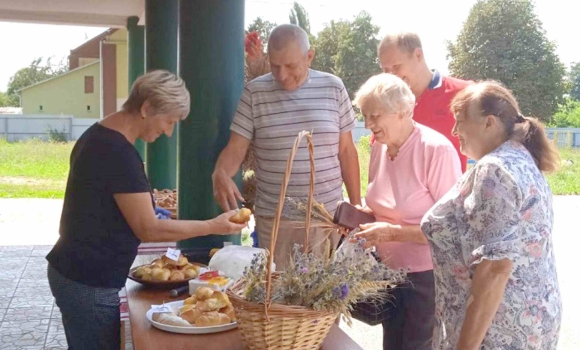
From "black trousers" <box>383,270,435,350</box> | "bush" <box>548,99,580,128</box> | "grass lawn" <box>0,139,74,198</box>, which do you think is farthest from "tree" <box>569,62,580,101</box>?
"black trousers" <box>383,270,435,350</box>

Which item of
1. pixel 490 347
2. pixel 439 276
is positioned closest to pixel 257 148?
pixel 439 276

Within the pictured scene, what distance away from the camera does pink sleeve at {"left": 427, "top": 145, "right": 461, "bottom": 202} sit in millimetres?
2092

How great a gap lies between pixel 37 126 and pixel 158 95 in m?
24.6

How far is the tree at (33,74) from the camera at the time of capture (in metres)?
51.4

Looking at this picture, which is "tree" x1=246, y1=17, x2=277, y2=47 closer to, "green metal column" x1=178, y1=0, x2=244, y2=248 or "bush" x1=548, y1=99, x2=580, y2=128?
"green metal column" x1=178, y1=0, x2=244, y2=248

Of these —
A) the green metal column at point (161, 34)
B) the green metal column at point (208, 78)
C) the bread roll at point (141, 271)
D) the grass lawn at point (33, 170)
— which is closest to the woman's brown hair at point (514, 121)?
the bread roll at point (141, 271)

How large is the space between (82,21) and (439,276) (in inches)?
325

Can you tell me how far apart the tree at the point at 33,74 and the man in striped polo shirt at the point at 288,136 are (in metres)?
50.6

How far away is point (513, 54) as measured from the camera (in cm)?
2439

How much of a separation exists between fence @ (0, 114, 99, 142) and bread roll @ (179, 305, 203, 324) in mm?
23687

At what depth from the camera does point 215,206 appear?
119 inches

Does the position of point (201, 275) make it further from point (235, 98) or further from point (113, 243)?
point (235, 98)

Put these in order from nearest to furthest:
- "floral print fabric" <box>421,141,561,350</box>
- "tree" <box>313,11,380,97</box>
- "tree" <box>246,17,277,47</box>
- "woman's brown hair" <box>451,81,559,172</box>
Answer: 1. "floral print fabric" <box>421,141,561,350</box>
2. "woman's brown hair" <box>451,81,559,172</box>
3. "tree" <box>246,17,277,47</box>
4. "tree" <box>313,11,380,97</box>

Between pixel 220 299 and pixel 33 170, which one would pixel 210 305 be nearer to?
pixel 220 299
